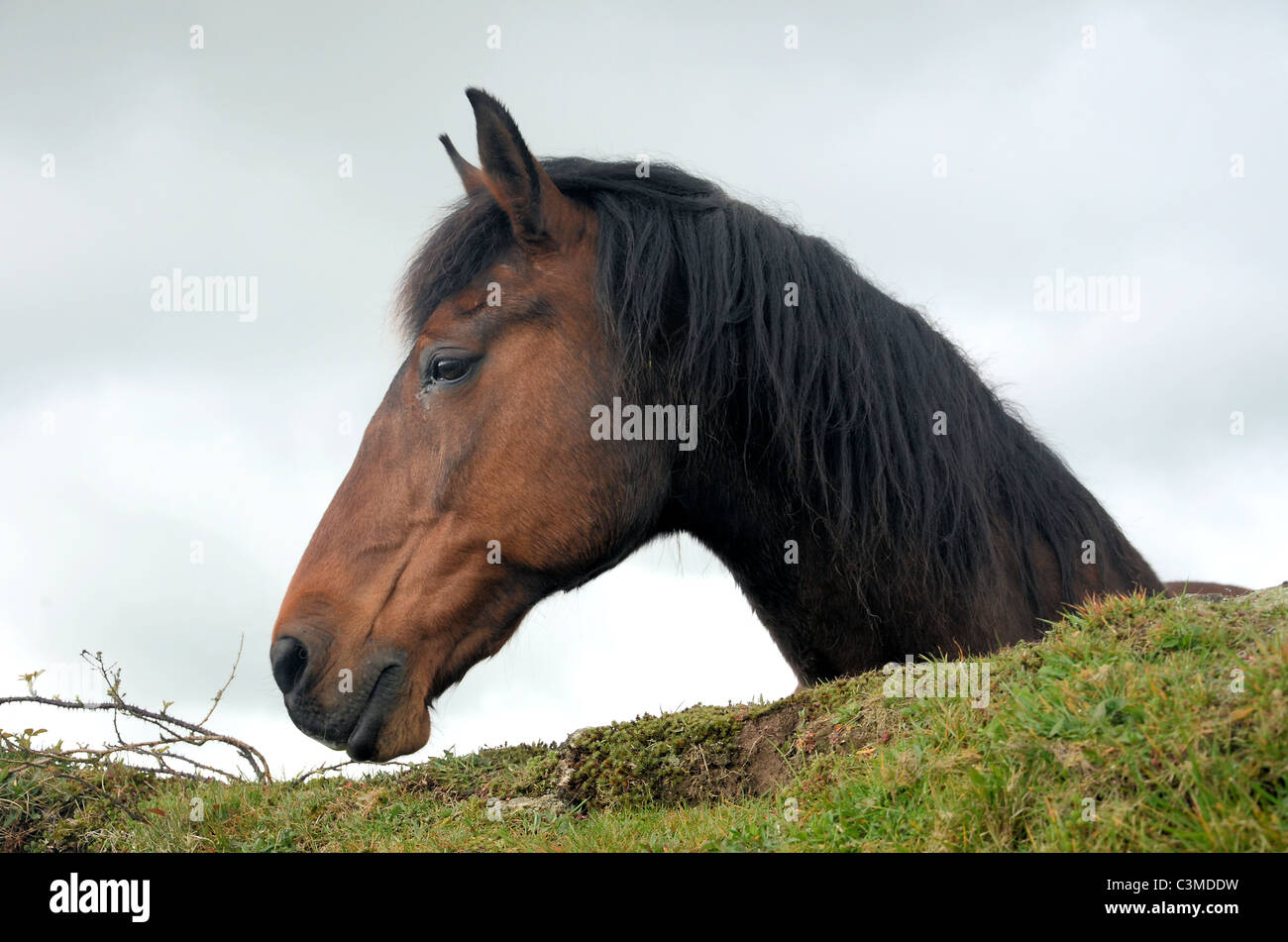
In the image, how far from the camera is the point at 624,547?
4.86 m

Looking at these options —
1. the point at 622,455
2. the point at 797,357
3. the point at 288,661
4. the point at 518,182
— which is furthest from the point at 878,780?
the point at 518,182

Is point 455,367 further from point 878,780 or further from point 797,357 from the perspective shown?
point 878,780

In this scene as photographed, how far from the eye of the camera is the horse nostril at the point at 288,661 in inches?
171

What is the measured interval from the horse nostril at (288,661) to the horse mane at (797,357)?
1.75 meters

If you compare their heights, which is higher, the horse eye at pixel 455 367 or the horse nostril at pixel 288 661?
the horse eye at pixel 455 367

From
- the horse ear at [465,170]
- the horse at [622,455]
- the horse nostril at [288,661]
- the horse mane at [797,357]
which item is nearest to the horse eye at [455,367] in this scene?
the horse at [622,455]


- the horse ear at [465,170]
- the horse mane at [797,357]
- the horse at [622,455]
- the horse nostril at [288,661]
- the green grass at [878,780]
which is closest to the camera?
the green grass at [878,780]

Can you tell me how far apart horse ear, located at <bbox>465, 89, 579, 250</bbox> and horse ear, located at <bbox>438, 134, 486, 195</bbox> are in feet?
2.44

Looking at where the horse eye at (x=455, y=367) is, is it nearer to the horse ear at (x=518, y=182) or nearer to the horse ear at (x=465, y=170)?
the horse ear at (x=518, y=182)

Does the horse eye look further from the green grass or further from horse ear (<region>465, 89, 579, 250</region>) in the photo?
the green grass

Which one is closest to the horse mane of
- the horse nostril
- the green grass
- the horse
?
the horse

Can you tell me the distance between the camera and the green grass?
2.57 metres
